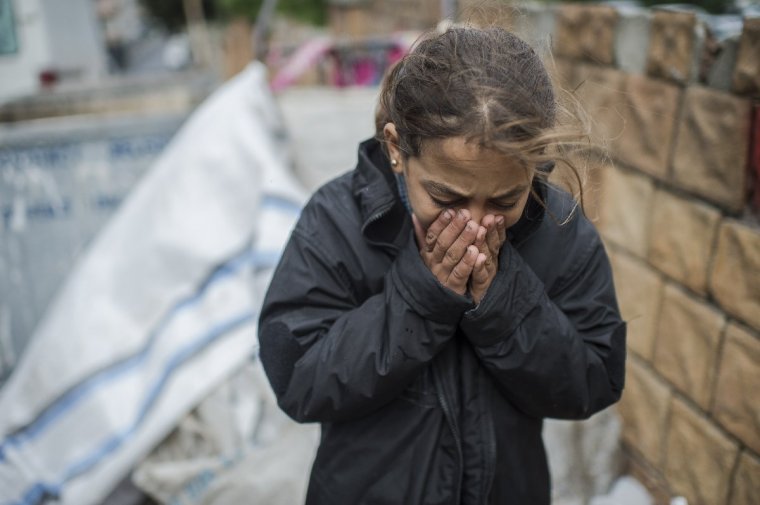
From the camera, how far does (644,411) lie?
261 cm

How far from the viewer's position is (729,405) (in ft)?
6.82

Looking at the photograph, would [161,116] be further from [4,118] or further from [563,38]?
[563,38]

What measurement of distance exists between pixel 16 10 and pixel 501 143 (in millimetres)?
7847

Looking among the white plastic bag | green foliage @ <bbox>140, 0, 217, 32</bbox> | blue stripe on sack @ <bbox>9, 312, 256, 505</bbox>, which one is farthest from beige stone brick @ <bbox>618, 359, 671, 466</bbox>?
green foliage @ <bbox>140, 0, 217, 32</bbox>

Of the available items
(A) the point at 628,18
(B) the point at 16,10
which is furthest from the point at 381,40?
(B) the point at 16,10

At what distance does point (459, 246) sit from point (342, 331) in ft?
0.97

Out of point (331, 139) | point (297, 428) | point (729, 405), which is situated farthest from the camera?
point (331, 139)

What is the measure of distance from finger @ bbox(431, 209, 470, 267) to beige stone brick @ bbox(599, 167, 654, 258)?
1.49 metres

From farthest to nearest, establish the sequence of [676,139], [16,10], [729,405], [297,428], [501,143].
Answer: [16,10] < [297,428] < [676,139] < [729,405] < [501,143]

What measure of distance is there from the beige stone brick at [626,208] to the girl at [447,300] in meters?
1.13

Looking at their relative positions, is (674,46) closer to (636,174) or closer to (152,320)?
(636,174)

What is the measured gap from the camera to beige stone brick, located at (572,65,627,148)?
2.67 meters

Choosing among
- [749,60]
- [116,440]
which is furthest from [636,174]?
[116,440]

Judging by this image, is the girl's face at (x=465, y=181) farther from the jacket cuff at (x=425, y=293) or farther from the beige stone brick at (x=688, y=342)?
the beige stone brick at (x=688, y=342)
